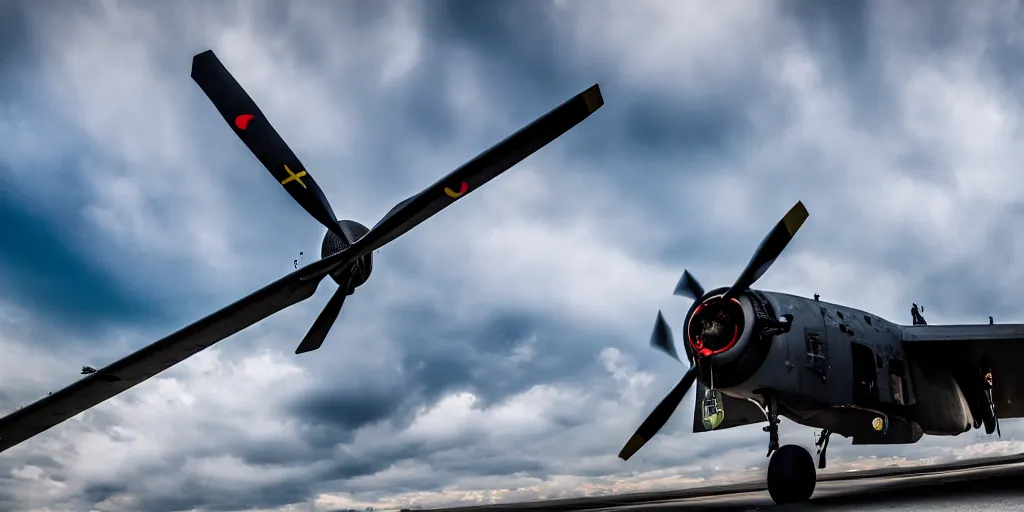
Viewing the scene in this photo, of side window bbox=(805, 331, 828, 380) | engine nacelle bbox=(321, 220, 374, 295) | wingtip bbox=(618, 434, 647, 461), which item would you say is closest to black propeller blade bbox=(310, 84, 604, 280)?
engine nacelle bbox=(321, 220, 374, 295)

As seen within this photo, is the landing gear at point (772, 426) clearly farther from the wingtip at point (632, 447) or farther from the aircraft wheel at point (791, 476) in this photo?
the wingtip at point (632, 447)

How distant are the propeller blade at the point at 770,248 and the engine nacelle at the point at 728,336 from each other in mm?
267

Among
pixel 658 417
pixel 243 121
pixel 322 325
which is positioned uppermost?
pixel 243 121

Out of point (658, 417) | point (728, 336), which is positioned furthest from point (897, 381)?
point (658, 417)

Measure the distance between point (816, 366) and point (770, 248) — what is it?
109 inches

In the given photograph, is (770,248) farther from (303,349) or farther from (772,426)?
(303,349)

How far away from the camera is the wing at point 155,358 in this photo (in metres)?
12.3

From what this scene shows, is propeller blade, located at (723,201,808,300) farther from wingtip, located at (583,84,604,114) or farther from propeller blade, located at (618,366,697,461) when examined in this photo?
wingtip, located at (583,84,604,114)

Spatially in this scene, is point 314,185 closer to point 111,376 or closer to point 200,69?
point 200,69

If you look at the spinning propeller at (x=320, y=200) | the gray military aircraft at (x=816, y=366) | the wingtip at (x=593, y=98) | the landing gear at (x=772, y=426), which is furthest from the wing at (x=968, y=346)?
the spinning propeller at (x=320, y=200)

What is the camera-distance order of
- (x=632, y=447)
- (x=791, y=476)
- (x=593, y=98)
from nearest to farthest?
(x=593, y=98)
(x=791, y=476)
(x=632, y=447)

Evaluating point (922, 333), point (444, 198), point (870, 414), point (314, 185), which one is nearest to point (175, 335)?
point (314, 185)

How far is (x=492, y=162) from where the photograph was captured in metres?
10.2

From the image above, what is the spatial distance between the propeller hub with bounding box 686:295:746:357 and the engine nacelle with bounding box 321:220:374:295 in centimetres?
699
